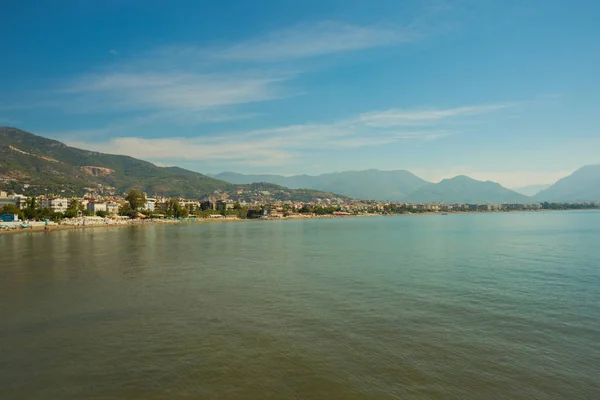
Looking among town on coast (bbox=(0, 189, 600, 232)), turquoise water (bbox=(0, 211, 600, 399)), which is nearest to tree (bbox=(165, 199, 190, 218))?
town on coast (bbox=(0, 189, 600, 232))

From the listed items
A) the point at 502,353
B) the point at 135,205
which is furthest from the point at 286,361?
the point at 135,205

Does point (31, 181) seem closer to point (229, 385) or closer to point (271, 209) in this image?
point (271, 209)

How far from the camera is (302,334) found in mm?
11039

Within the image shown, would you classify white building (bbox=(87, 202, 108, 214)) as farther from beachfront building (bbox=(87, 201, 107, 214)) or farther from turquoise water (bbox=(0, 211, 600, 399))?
turquoise water (bbox=(0, 211, 600, 399))

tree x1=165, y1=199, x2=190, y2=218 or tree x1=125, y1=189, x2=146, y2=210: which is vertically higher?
tree x1=125, y1=189, x2=146, y2=210

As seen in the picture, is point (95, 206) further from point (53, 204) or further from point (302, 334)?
point (302, 334)

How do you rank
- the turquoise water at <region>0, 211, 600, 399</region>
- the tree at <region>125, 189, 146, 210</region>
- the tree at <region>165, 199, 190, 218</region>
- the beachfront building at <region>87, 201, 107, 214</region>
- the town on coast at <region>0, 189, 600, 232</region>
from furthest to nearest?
the tree at <region>165, 199, 190, 218</region>, the beachfront building at <region>87, 201, 107, 214</region>, the tree at <region>125, 189, 146, 210</region>, the town on coast at <region>0, 189, 600, 232</region>, the turquoise water at <region>0, 211, 600, 399</region>

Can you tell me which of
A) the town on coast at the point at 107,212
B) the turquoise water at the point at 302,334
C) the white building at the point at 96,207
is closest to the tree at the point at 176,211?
the town on coast at the point at 107,212

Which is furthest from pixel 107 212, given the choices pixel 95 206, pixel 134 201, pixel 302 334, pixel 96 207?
pixel 302 334

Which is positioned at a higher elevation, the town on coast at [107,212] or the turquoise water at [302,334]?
the town on coast at [107,212]

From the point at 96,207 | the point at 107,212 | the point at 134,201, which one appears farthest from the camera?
the point at 96,207

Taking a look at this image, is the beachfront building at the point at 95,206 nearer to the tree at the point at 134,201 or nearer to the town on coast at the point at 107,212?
the town on coast at the point at 107,212

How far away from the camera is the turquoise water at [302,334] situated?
26.3 ft

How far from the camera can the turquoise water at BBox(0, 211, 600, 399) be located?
803 centimetres
